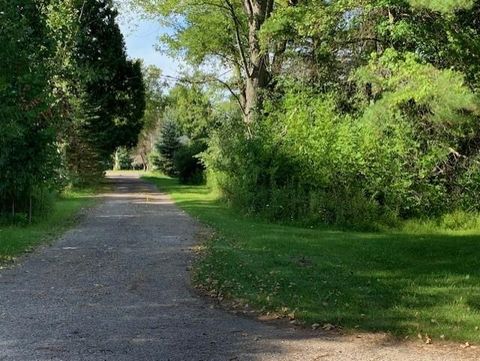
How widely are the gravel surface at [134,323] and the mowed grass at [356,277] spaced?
0.54 metres

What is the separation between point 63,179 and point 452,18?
12110mm

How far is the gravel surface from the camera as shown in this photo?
18.7 feet

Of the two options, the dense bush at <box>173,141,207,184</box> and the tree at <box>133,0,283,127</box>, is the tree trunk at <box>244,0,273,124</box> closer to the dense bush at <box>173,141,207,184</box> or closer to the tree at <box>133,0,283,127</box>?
the tree at <box>133,0,283,127</box>

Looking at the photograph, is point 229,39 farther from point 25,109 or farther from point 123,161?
point 123,161

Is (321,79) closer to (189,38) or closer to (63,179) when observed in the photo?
(63,179)

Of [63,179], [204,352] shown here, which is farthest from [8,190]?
[204,352]

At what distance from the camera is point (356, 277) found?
9352 millimetres

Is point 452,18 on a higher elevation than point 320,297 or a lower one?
higher

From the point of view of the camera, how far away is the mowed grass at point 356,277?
22.8 feet

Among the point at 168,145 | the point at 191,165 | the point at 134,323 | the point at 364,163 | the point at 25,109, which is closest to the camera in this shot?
the point at 134,323

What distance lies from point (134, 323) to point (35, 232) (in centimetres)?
902

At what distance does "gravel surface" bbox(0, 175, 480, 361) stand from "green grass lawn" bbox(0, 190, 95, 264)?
0.75 meters

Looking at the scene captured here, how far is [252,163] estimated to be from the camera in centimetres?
1944

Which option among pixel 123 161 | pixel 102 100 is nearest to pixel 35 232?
pixel 102 100
